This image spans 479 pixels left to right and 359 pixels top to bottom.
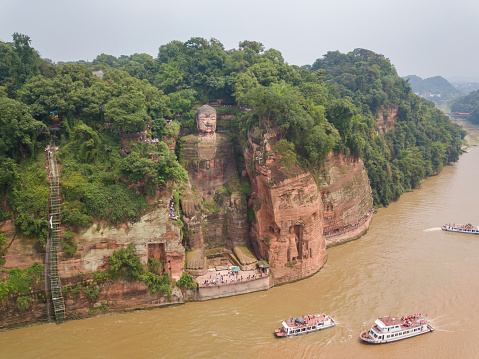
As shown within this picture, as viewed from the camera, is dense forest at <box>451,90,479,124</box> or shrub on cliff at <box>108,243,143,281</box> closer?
shrub on cliff at <box>108,243,143,281</box>

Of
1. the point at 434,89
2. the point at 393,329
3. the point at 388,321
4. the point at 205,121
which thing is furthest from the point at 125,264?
the point at 434,89

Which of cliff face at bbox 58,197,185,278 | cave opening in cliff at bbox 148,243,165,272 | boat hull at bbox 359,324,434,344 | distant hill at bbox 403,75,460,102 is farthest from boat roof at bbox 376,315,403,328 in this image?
distant hill at bbox 403,75,460,102

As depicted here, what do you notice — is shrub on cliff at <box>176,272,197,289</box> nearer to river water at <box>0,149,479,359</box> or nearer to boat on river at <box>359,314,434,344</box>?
river water at <box>0,149,479,359</box>

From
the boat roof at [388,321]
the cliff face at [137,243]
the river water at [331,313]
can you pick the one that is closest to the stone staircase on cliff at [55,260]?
the cliff face at [137,243]

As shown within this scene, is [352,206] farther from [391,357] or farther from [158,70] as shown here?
[158,70]

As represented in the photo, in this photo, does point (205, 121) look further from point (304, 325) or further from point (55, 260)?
point (304, 325)

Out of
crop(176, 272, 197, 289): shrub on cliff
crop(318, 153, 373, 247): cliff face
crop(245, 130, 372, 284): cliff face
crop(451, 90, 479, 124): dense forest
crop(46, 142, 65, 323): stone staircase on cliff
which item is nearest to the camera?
crop(46, 142, 65, 323): stone staircase on cliff
